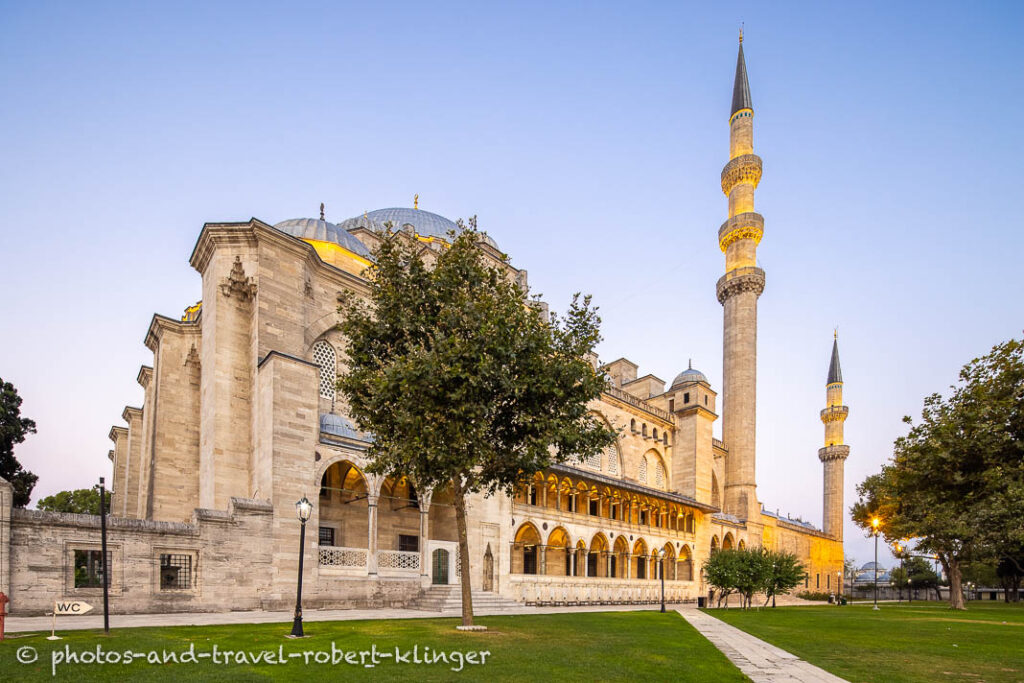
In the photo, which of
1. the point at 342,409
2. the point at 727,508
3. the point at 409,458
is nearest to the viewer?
the point at 409,458

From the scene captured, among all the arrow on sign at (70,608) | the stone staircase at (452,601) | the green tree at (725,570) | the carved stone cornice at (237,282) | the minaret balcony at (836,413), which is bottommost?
the green tree at (725,570)

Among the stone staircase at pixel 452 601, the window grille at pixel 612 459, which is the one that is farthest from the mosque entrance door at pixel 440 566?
the window grille at pixel 612 459

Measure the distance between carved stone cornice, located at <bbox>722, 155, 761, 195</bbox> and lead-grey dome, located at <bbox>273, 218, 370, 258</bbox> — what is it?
36355 mm

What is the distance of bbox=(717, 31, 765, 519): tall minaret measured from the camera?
50656 millimetres

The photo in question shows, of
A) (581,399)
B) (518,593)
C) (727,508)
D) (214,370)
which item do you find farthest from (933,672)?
(727,508)

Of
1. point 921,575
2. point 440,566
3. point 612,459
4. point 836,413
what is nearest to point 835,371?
point 836,413

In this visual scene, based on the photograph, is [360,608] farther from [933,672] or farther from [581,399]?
[933,672]

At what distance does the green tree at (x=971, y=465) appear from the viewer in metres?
24.6

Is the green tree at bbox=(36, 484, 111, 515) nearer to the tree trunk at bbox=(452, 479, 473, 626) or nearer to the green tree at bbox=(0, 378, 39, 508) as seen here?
the green tree at bbox=(0, 378, 39, 508)

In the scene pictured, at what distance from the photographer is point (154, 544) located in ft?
56.7

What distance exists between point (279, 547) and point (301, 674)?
496 inches

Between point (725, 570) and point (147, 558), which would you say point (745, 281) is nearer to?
point (725, 570)

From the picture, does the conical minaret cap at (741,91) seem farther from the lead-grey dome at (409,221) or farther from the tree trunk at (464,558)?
the tree trunk at (464,558)

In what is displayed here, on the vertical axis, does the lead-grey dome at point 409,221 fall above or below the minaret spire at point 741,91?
below
